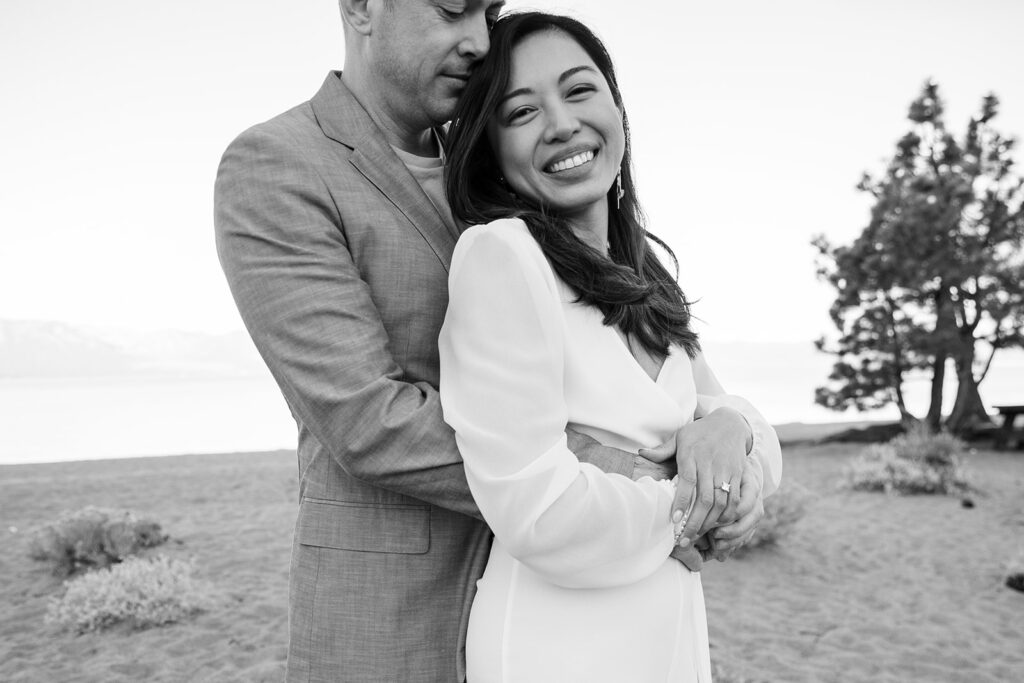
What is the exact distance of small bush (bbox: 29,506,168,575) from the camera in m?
6.62

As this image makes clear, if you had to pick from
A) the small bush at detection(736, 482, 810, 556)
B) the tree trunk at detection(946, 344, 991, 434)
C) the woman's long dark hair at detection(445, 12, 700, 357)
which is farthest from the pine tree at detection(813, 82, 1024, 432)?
the woman's long dark hair at detection(445, 12, 700, 357)

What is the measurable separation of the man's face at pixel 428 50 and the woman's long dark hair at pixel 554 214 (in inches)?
2.1

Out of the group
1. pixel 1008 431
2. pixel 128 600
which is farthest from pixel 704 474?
pixel 1008 431

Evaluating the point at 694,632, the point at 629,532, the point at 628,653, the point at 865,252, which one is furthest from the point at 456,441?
the point at 865,252

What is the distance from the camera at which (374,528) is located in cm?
157

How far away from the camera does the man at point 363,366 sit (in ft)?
4.67

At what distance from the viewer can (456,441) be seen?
1423 mm

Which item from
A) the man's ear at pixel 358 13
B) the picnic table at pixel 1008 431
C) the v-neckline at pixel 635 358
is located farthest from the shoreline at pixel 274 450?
the v-neckline at pixel 635 358

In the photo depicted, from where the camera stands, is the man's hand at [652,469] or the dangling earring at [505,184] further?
the dangling earring at [505,184]

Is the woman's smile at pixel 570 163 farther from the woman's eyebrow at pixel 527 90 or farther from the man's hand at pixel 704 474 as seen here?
the man's hand at pixel 704 474

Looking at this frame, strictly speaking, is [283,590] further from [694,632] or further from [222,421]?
[222,421]

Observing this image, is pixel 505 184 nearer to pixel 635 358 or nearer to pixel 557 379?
pixel 635 358

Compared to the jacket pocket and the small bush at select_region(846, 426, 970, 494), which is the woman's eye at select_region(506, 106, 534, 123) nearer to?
the jacket pocket

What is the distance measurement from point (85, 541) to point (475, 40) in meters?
6.40
